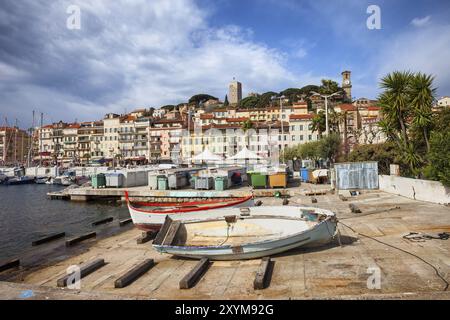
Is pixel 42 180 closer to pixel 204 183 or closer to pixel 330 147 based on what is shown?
pixel 204 183

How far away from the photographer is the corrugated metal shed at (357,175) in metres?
27.0

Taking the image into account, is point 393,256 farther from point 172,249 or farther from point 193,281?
point 172,249

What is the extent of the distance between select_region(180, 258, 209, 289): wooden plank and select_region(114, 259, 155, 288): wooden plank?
5.56 feet

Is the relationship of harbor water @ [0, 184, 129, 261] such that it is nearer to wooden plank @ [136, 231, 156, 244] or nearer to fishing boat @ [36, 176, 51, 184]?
wooden plank @ [136, 231, 156, 244]

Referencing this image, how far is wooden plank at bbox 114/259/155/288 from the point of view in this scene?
8.85 m

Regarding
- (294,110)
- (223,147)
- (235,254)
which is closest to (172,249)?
(235,254)

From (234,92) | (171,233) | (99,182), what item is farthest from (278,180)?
(234,92)

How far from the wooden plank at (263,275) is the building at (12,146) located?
476 ft

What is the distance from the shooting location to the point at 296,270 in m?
9.44

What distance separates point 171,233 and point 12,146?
15548 cm

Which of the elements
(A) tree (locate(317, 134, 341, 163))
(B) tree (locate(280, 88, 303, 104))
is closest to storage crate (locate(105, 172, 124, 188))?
(A) tree (locate(317, 134, 341, 163))

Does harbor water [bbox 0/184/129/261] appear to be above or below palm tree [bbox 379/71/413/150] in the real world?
below

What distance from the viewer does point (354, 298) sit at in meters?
6.95

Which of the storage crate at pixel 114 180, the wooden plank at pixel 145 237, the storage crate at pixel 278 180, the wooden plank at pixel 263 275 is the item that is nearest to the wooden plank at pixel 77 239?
the wooden plank at pixel 145 237
